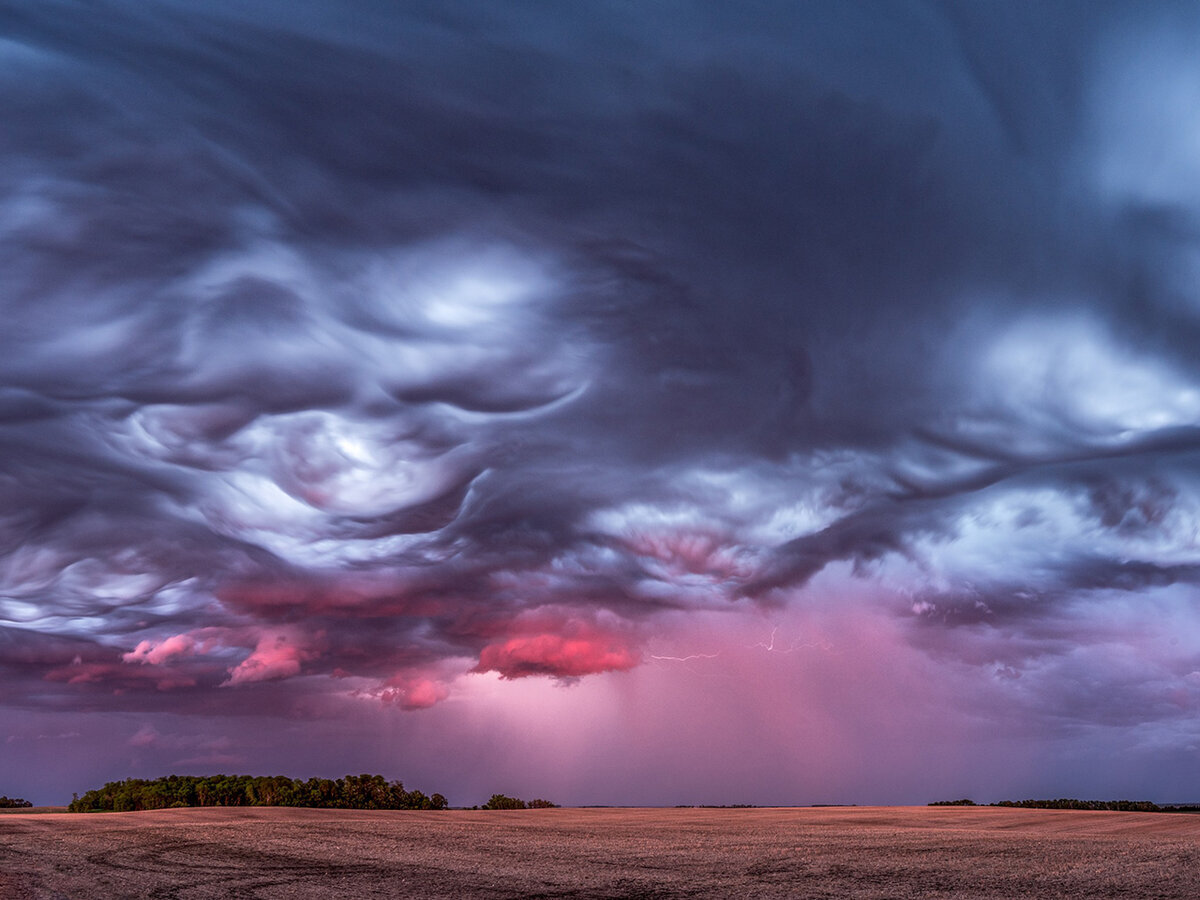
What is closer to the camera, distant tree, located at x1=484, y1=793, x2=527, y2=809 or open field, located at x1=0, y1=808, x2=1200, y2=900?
open field, located at x1=0, y1=808, x2=1200, y2=900

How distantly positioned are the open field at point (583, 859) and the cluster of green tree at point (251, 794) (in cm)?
3579

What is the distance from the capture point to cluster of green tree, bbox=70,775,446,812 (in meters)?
82.3

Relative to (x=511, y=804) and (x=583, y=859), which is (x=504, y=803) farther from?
(x=583, y=859)

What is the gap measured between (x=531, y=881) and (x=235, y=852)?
47.1ft

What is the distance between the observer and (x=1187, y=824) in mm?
47719

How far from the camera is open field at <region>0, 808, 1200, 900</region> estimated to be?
22391 mm

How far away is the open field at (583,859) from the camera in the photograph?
22391 millimetres

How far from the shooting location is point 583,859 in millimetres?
29828

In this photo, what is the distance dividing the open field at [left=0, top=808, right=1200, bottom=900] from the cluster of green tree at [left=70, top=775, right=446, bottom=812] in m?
35.8

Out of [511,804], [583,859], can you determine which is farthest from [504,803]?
[583,859]

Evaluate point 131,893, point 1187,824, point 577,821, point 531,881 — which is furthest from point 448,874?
point 1187,824

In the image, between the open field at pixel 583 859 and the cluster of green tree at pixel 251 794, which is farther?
the cluster of green tree at pixel 251 794

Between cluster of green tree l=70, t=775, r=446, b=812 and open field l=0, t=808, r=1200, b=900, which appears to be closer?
open field l=0, t=808, r=1200, b=900

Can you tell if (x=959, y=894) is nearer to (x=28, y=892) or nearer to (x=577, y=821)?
(x=28, y=892)
